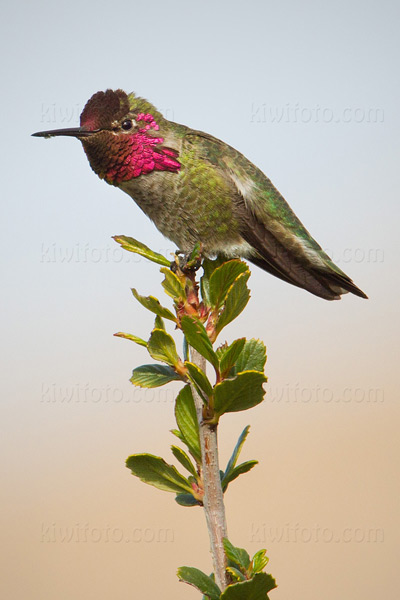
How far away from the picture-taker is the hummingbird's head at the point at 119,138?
1.61m

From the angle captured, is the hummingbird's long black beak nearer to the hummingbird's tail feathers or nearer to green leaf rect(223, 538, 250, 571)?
the hummingbird's tail feathers

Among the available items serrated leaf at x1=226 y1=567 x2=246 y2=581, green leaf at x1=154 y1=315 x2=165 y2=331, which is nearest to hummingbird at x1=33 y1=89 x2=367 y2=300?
green leaf at x1=154 y1=315 x2=165 y2=331

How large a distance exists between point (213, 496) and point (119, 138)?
1.05m

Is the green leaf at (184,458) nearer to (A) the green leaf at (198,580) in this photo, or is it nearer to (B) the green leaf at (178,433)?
(B) the green leaf at (178,433)

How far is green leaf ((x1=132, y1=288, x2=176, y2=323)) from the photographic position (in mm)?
1039

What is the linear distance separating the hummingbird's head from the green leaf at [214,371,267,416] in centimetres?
91

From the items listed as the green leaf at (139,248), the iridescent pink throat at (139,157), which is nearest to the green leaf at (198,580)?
the green leaf at (139,248)

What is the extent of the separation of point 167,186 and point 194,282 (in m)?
0.57

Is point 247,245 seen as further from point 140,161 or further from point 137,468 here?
point 137,468

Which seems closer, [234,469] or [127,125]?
[234,469]

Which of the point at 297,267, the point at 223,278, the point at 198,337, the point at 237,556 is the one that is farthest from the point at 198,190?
the point at 237,556

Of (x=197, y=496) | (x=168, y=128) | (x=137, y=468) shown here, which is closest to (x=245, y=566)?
(x=197, y=496)

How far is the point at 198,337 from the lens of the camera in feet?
3.16

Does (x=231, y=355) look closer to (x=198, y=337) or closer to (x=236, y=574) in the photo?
(x=198, y=337)
